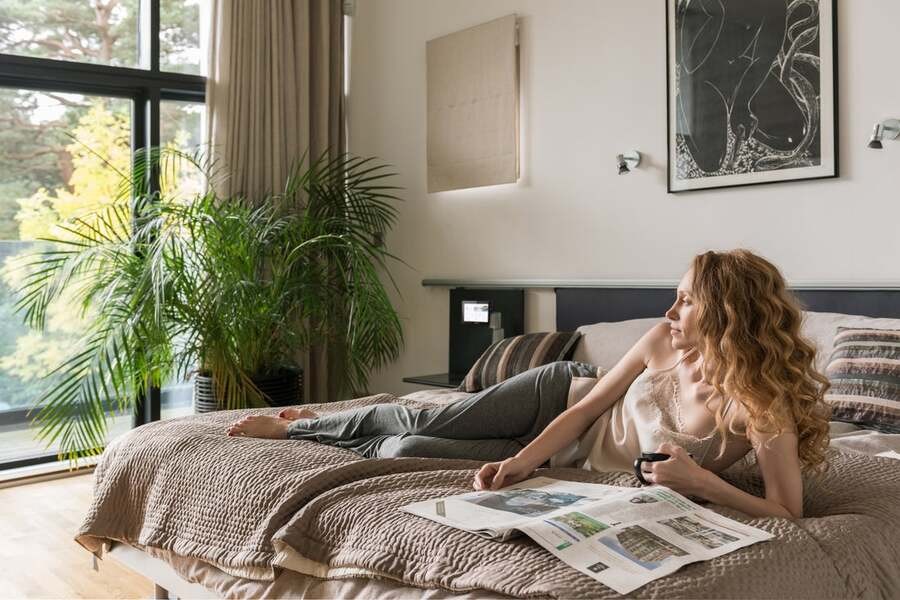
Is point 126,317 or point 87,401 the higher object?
point 126,317

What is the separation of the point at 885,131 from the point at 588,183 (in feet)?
3.87

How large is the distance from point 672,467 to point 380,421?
84 cm

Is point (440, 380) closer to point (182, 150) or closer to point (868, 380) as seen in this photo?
point (182, 150)

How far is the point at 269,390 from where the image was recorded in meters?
3.74

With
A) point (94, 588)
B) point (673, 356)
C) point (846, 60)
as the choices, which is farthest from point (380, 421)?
point (846, 60)

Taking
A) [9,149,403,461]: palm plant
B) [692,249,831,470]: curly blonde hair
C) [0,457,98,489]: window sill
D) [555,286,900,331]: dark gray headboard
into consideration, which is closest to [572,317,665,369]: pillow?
[555,286,900,331]: dark gray headboard

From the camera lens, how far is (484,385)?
10.3ft

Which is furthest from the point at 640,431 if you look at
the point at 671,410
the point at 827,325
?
the point at 827,325

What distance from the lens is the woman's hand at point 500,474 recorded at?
165cm

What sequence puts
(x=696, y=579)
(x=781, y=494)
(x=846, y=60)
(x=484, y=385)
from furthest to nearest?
(x=484, y=385) < (x=846, y=60) < (x=781, y=494) < (x=696, y=579)

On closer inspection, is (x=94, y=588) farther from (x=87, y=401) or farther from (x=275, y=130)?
(x=275, y=130)

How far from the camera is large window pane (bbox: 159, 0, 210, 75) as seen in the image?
4262 millimetres

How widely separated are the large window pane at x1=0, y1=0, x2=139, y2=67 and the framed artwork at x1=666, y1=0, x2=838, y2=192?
2.52 m

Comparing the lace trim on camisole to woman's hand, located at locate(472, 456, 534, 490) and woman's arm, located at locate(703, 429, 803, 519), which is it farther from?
woman's hand, located at locate(472, 456, 534, 490)
